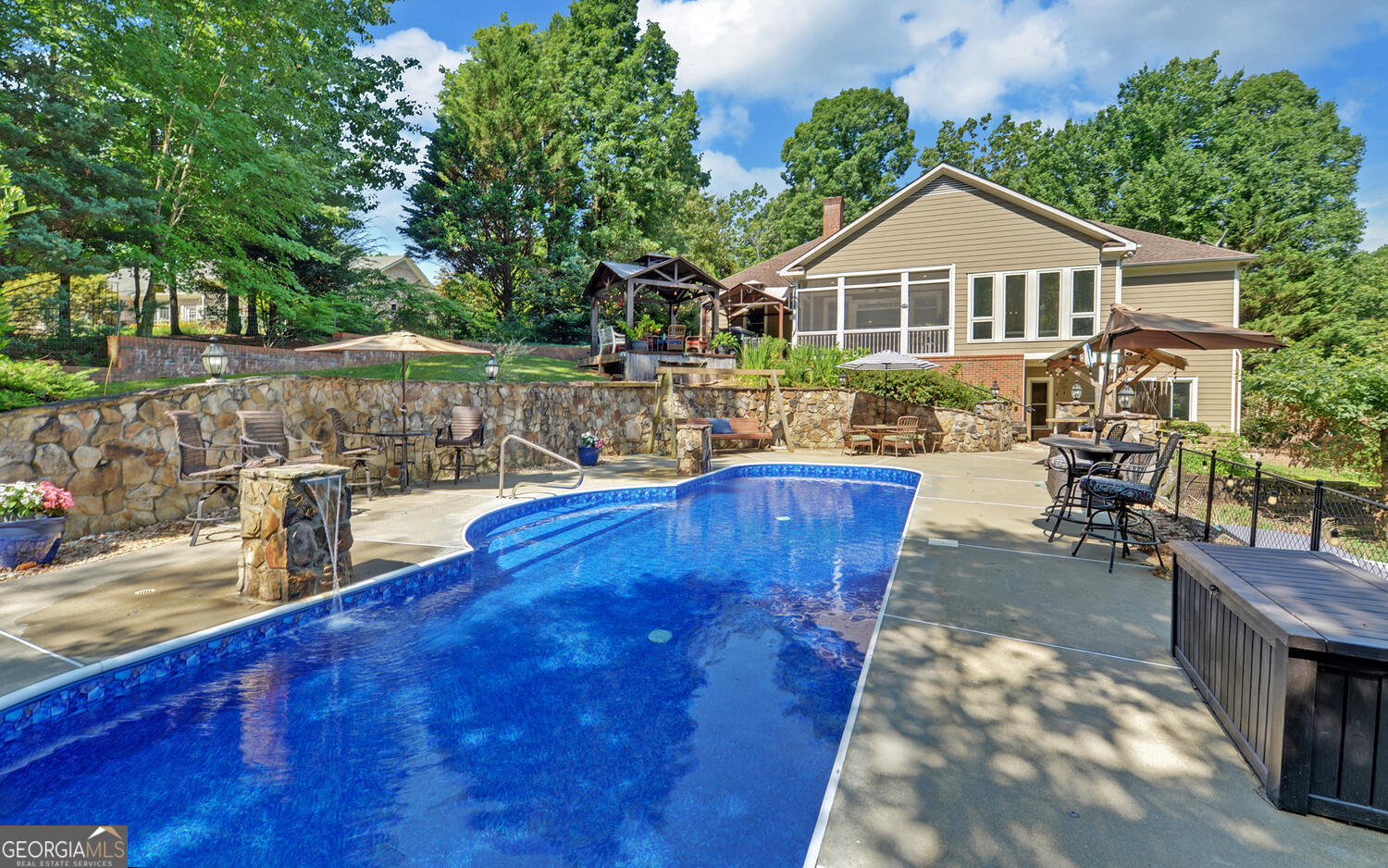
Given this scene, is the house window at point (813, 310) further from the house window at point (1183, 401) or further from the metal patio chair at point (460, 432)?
the metal patio chair at point (460, 432)

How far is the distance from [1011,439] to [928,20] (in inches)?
480

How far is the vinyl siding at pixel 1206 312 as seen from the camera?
16.7m

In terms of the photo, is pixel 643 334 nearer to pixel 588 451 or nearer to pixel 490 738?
pixel 588 451

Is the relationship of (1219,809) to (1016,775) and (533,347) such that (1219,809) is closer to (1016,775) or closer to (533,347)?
(1016,775)

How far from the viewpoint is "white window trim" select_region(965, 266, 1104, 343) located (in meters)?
17.1

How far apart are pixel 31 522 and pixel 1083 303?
21594mm

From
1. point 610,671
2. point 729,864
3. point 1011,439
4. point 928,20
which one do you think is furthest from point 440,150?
point 729,864

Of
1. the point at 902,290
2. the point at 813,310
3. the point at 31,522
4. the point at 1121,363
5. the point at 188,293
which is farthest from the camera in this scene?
the point at 813,310

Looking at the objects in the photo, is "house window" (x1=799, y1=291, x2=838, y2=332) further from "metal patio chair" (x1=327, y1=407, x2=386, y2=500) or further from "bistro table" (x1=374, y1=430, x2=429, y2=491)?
"metal patio chair" (x1=327, y1=407, x2=386, y2=500)

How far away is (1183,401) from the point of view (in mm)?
17312

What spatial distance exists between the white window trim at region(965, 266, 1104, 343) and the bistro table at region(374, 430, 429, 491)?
53.6 ft

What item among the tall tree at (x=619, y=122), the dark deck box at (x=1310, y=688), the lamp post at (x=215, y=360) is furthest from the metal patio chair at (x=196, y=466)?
the tall tree at (x=619, y=122)

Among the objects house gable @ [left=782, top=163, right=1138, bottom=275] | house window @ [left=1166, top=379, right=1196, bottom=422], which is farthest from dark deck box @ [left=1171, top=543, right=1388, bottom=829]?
house window @ [left=1166, top=379, right=1196, bottom=422]

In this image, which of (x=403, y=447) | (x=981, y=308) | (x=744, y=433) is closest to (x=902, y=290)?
(x=981, y=308)
